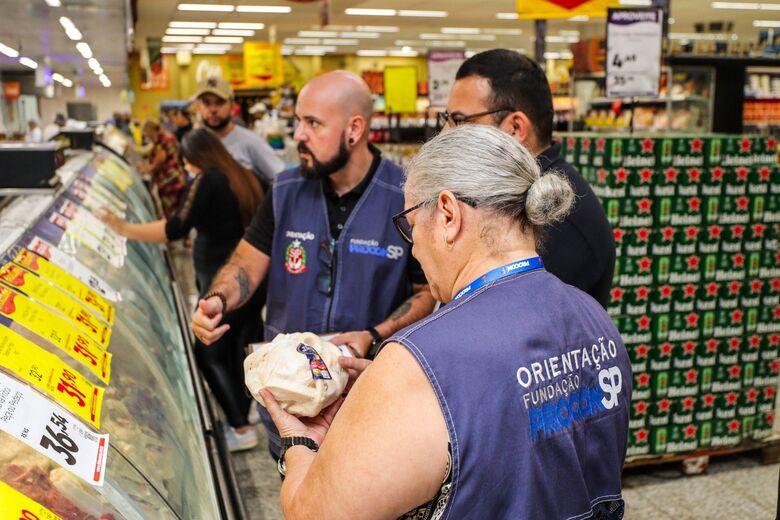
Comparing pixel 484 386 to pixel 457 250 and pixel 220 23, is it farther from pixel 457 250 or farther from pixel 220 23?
pixel 220 23

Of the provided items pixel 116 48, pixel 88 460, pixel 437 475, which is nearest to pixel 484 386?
pixel 437 475

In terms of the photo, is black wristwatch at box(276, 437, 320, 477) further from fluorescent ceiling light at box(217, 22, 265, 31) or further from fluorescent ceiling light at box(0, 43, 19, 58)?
fluorescent ceiling light at box(217, 22, 265, 31)

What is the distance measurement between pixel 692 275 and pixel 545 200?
2.86 meters

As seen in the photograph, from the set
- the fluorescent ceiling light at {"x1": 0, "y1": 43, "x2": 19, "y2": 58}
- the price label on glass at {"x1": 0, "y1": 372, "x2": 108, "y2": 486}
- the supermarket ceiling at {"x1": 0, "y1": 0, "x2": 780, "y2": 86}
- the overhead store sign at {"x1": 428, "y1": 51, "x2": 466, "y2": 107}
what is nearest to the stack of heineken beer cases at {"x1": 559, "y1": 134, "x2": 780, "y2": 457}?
the price label on glass at {"x1": 0, "y1": 372, "x2": 108, "y2": 486}

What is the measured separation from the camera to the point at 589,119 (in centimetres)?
1131

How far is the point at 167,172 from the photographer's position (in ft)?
28.9

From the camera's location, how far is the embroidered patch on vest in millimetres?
2594

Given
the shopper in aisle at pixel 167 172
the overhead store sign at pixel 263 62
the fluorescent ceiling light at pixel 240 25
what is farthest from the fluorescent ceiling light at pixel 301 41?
the shopper in aisle at pixel 167 172

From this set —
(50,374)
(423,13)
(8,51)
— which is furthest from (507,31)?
(50,374)

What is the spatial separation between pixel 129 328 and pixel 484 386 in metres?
1.70

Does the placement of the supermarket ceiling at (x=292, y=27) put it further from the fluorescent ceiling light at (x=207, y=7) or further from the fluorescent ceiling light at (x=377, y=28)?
the fluorescent ceiling light at (x=207, y=7)

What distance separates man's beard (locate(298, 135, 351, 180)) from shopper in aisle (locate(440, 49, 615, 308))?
1.21ft

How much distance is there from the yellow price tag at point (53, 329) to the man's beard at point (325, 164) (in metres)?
0.88

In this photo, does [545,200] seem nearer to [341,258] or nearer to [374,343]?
[374,343]
